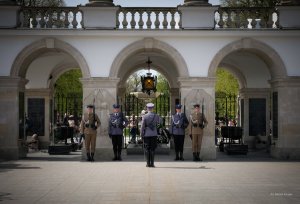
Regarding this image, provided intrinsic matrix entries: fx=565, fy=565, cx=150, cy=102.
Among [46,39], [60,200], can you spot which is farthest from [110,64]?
[60,200]

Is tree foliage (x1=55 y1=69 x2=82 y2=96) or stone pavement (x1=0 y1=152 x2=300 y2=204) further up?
tree foliage (x1=55 y1=69 x2=82 y2=96)

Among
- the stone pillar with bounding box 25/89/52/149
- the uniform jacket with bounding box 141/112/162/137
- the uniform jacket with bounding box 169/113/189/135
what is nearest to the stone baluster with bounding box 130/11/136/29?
the uniform jacket with bounding box 169/113/189/135

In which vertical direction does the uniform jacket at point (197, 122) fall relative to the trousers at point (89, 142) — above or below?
above

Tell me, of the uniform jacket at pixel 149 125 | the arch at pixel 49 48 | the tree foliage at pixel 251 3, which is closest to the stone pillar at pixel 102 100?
the arch at pixel 49 48

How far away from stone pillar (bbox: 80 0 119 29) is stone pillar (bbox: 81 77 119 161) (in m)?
1.82

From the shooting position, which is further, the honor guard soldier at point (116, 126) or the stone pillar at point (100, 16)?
the stone pillar at point (100, 16)

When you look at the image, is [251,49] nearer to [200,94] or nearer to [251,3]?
[200,94]

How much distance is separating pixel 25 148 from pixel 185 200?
11462 mm

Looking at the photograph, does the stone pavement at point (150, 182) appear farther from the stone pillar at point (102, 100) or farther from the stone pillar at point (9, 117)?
the stone pillar at point (9, 117)

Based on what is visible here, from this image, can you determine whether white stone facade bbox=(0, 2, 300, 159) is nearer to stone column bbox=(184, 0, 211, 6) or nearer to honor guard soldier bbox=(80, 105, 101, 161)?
stone column bbox=(184, 0, 211, 6)

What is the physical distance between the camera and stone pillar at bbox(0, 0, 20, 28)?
1895 centimetres

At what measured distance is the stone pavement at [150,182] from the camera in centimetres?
987

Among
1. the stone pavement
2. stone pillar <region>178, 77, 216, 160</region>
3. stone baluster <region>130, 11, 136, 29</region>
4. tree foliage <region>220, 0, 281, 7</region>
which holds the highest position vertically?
tree foliage <region>220, 0, 281, 7</region>

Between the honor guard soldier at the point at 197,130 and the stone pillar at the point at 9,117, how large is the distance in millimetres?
5922
